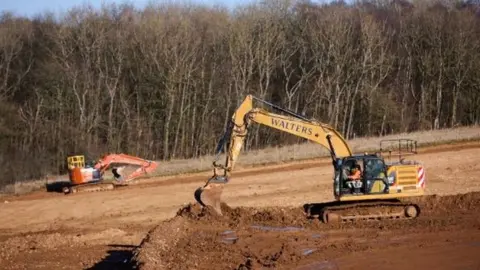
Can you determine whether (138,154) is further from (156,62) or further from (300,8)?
(300,8)

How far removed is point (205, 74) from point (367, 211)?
39456mm

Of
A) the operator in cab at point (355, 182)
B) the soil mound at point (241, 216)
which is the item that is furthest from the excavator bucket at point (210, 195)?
the operator in cab at point (355, 182)

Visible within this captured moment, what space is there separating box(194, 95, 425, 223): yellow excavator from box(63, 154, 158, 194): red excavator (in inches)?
588

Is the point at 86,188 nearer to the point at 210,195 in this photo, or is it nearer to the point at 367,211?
the point at 210,195

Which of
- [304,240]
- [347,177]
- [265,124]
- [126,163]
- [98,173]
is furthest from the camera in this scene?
[126,163]

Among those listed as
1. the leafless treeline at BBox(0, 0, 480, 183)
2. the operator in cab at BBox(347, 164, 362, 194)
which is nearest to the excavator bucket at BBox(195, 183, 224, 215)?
the operator in cab at BBox(347, 164, 362, 194)

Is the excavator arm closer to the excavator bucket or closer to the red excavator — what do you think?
the excavator bucket

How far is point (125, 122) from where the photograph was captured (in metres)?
58.2

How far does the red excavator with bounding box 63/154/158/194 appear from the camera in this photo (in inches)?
1401

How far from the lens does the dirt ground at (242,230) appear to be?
54.4 ft

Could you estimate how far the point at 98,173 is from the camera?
36.1 metres

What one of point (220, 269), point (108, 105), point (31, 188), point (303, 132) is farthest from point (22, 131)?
point (220, 269)

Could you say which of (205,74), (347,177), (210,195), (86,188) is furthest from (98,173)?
(205,74)

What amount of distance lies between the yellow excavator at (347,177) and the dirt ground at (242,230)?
2.07ft
